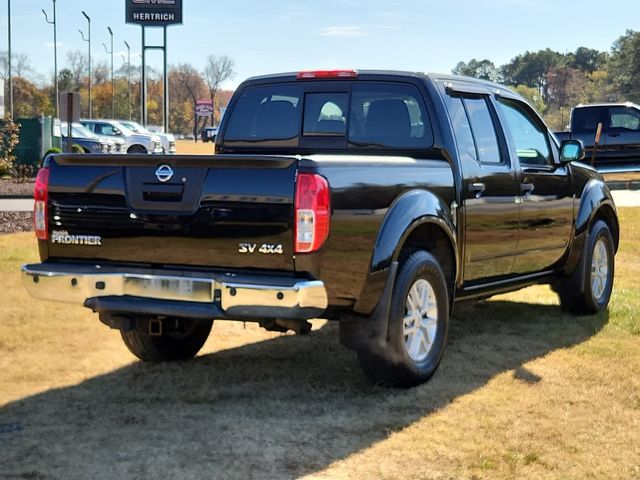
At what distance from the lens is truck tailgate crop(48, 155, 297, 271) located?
5133 mm

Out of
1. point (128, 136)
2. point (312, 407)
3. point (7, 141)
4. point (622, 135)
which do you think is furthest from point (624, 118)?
point (312, 407)

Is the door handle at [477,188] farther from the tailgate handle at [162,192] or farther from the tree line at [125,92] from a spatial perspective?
the tree line at [125,92]

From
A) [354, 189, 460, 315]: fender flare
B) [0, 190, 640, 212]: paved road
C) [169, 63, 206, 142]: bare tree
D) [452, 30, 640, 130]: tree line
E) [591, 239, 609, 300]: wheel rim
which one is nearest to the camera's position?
[354, 189, 460, 315]: fender flare

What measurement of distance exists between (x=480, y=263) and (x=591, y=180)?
2.27m

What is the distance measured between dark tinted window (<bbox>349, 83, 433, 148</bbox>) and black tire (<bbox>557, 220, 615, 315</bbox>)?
2404 millimetres

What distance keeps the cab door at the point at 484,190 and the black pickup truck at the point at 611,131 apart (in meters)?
21.0

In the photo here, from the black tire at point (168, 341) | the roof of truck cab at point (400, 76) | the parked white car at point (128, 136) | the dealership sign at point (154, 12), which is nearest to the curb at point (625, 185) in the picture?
the parked white car at point (128, 136)

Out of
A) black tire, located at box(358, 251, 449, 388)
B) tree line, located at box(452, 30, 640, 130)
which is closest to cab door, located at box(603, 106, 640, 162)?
black tire, located at box(358, 251, 449, 388)

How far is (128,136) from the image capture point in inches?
1540

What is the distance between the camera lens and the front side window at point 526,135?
7566 mm

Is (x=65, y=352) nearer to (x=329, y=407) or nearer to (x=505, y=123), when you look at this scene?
(x=329, y=407)

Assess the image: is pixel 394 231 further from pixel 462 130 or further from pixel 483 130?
pixel 483 130

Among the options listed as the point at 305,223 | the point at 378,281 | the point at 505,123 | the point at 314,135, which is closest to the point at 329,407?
the point at 378,281

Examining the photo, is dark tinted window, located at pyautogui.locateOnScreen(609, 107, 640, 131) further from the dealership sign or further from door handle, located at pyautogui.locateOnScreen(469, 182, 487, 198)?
the dealership sign
